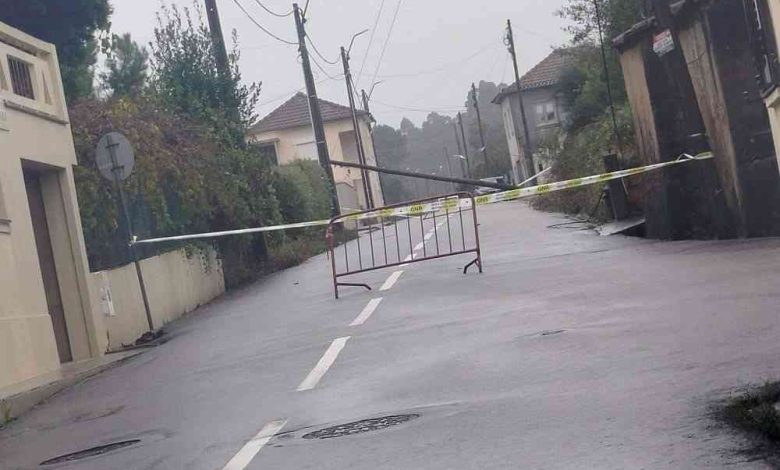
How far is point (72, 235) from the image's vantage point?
17.3 metres

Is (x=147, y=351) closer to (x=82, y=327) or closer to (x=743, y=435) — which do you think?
(x=82, y=327)

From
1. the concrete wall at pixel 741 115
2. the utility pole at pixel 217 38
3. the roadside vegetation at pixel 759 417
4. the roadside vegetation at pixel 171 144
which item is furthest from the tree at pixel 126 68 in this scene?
the roadside vegetation at pixel 759 417

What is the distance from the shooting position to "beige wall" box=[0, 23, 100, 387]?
14203 mm


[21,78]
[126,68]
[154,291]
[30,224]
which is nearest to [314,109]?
[126,68]

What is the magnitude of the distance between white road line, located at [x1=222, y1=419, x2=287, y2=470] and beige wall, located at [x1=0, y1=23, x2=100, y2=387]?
5.74m

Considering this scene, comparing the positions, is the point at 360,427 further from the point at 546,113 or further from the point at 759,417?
the point at 546,113

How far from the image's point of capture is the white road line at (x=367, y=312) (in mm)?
14172

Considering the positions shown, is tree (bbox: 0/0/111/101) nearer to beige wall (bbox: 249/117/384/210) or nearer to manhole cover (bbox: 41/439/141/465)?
manhole cover (bbox: 41/439/141/465)

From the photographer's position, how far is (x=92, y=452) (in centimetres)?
900

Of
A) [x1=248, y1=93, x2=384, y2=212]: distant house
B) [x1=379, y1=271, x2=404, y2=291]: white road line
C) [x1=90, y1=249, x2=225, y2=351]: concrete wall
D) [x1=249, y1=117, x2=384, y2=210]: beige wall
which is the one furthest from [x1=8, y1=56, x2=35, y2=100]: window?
[x1=248, y1=93, x2=384, y2=212]: distant house

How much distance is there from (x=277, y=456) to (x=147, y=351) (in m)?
9.37

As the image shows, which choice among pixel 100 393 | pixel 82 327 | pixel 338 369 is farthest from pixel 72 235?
pixel 338 369

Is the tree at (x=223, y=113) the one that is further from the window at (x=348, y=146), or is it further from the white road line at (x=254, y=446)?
the window at (x=348, y=146)

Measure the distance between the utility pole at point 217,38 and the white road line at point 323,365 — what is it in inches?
750
